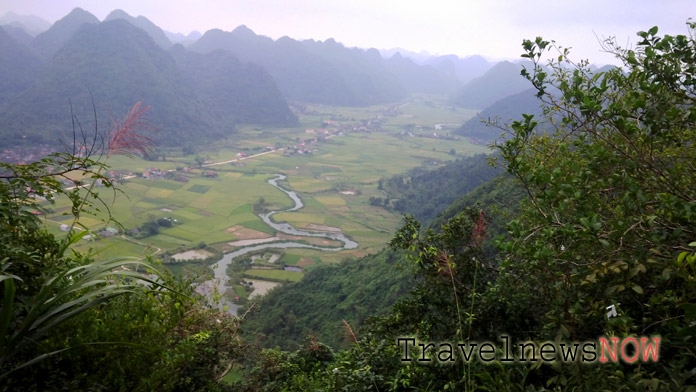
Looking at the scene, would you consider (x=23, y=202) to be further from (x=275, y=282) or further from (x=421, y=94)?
(x=421, y=94)

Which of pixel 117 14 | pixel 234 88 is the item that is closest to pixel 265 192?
pixel 234 88

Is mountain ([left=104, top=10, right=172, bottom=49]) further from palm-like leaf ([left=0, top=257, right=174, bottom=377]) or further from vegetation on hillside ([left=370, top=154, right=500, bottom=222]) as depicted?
palm-like leaf ([left=0, top=257, right=174, bottom=377])

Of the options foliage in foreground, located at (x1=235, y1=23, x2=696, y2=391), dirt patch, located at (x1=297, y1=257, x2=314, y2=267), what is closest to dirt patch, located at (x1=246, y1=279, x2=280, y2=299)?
dirt patch, located at (x1=297, y1=257, x2=314, y2=267)

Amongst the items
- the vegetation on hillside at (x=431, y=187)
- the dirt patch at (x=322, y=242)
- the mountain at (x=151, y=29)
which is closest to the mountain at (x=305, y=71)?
the mountain at (x=151, y=29)

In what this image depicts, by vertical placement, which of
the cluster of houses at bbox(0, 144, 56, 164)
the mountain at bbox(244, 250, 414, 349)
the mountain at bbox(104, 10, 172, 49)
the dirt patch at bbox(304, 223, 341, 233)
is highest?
the mountain at bbox(104, 10, 172, 49)

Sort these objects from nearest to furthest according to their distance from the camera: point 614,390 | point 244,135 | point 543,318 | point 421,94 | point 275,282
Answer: point 614,390
point 543,318
point 275,282
point 244,135
point 421,94

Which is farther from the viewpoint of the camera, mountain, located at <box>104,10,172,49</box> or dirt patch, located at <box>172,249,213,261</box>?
mountain, located at <box>104,10,172,49</box>

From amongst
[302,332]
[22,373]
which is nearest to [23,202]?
[22,373]
